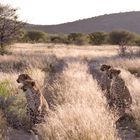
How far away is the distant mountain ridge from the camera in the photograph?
114438 mm

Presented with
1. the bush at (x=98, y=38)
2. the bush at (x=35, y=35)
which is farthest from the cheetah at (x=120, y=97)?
the bush at (x=35, y=35)

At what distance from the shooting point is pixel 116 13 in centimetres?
12444

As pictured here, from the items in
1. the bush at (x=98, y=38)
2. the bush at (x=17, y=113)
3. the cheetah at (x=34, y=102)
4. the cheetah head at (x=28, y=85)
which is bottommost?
the bush at (x=98, y=38)

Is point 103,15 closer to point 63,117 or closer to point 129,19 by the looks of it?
point 129,19

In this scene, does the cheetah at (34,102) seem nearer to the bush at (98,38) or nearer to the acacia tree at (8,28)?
the acacia tree at (8,28)

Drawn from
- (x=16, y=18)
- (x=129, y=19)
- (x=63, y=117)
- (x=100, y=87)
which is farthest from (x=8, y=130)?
(x=129, y=19)

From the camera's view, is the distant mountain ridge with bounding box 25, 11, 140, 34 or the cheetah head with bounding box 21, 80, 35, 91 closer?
the cheetah head with bounding box 21, 80, 35, 91

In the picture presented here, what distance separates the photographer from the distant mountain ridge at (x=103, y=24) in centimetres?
11444

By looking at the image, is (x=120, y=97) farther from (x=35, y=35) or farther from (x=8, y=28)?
(x=35, y=35)

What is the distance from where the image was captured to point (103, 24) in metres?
120

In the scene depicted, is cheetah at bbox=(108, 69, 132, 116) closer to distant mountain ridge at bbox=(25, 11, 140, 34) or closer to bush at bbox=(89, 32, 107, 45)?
bush at bbox=(89, 32, 107, 45)

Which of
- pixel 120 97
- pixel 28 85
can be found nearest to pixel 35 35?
pixel 120 97

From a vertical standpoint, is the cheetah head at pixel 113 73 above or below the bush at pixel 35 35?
above

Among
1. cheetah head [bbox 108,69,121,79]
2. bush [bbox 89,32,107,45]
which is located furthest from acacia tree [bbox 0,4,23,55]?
bush [bbox 89,32,107,45]
